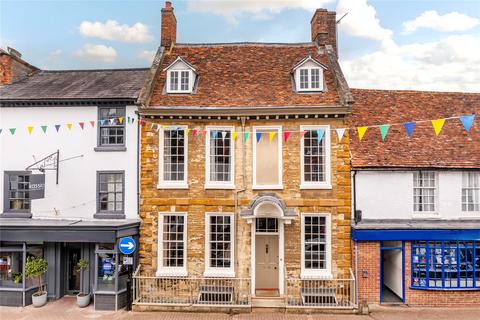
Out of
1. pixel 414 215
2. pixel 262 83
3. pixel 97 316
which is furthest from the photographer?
pixel 262 83

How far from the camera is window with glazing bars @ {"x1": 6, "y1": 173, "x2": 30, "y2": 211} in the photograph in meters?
14.5

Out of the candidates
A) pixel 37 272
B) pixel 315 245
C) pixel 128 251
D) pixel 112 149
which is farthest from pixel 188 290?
pixel 112 149

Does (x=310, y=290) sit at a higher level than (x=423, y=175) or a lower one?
lower

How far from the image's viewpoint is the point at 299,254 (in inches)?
519

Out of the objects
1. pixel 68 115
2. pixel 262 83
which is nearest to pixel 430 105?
pixel 262 83

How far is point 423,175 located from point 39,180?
Result: 52.7 ft

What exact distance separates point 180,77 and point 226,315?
9861mm

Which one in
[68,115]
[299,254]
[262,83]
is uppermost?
[262,83]

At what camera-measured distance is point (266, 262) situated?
1358 centimetres

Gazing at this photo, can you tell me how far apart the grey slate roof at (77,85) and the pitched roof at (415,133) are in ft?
34.4

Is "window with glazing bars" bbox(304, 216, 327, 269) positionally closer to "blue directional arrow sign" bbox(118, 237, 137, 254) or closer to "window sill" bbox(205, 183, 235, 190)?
"window sill" bbox(205, 183, 235, 190)

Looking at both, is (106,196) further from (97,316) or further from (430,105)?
(430,105)

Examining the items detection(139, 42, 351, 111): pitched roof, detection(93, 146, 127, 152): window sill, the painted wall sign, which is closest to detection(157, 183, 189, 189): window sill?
detection(93, 146, 127, 152): window sill

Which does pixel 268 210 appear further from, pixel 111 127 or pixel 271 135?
pixel 111 127
